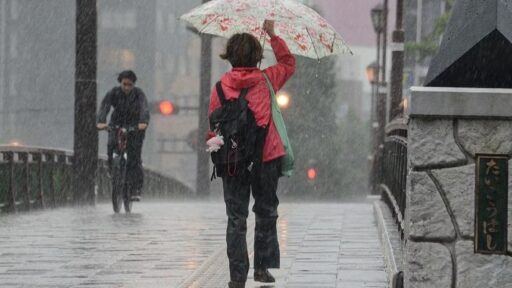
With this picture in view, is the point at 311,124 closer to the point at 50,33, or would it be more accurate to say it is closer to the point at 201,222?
the point at 50,33

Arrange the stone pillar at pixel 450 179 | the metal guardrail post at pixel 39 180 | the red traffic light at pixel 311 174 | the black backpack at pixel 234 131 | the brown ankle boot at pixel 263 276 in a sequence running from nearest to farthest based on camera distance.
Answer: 1. the stone pillar at pixel 450 179
2. the black backpack at pixel 234 131
3. the brown ankle boot at pixel 263 276
4. the metal guardrail post at pixel 39 180
5. the red traffic light at pixel 311 174

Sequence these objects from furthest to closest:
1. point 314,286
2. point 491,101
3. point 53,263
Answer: point 53,263 → point 314,286 → point 491,101

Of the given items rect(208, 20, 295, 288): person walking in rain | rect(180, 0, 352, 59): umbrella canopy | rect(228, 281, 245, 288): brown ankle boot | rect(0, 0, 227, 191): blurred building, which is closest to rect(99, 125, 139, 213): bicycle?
rect(180, 0, 352, 59): umbrella canopy

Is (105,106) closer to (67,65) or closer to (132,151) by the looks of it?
(132,151)

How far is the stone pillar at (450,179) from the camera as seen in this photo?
234 inches

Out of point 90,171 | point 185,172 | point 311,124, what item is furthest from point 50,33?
point 90,171

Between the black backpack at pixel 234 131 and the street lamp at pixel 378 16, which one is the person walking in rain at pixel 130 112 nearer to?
the black backpack at pixel 234 131

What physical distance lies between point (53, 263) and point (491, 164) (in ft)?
15.3

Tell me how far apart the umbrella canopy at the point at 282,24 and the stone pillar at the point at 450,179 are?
2.56 meters

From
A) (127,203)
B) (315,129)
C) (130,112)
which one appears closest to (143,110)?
(130,112)

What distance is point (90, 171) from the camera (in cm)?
1905

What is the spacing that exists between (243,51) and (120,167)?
7902 mm

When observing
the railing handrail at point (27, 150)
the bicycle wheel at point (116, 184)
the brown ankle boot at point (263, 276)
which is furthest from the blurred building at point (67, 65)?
the brown ankle boot at point (263, 276)

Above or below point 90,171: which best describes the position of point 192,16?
above
